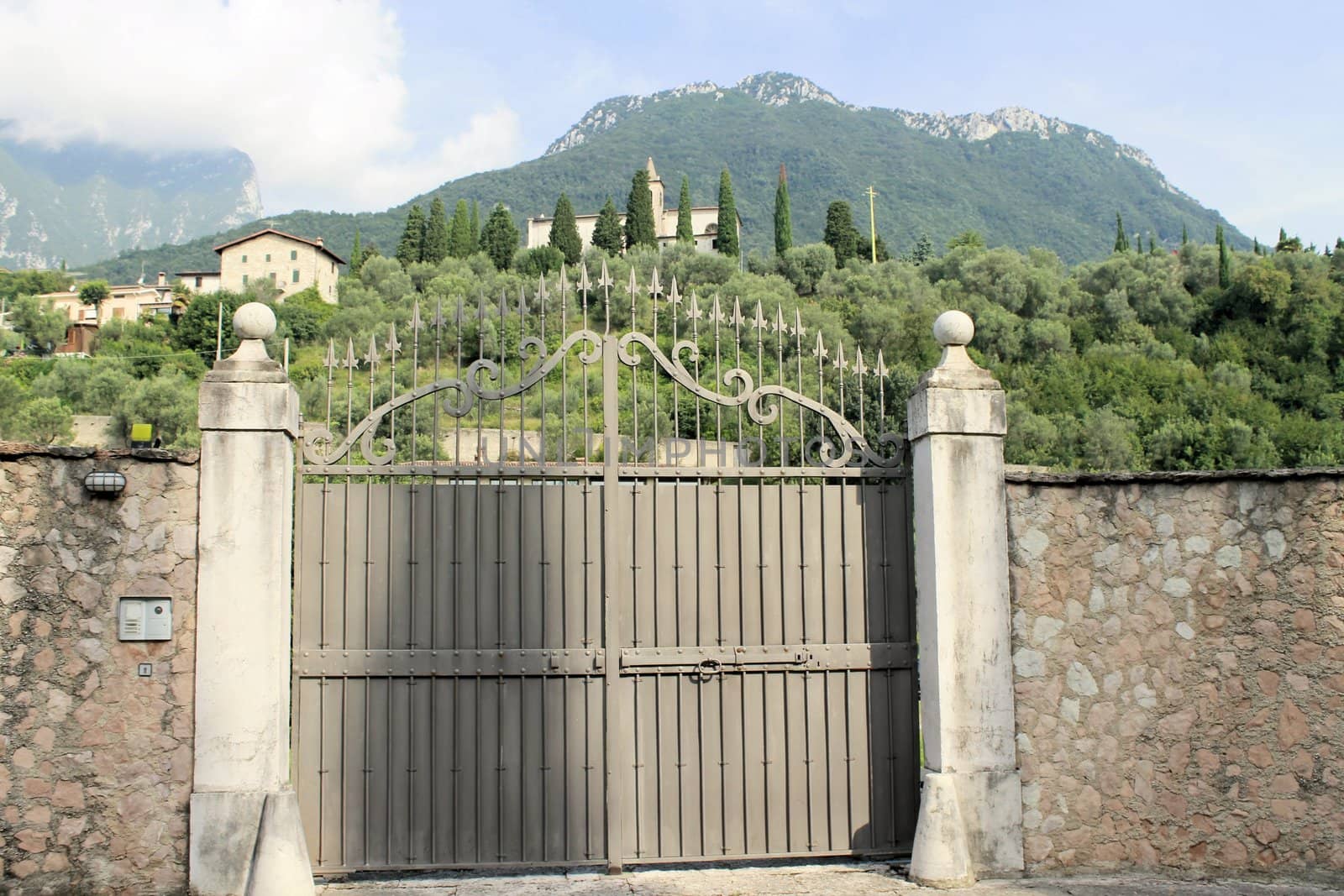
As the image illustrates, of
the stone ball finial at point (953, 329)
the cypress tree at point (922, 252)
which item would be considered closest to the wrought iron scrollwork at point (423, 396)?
the stone ball finial at point (953, 329)

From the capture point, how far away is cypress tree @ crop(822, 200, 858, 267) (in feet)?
258

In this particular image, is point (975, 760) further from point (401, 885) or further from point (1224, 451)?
point (1224, 451)

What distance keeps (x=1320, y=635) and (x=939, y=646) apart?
2054mm

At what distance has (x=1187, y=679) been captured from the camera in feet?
21.2

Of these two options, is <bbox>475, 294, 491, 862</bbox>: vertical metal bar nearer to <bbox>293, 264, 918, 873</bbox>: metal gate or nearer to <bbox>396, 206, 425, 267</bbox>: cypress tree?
<bbox>293, 264, 918, 873</bbox>: metal gate

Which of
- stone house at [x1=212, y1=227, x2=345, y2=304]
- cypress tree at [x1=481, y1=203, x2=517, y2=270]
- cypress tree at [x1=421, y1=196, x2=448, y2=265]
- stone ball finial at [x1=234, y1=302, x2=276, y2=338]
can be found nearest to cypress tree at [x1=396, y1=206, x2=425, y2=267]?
cypress tree at [x1=421, y1=196, x2=448, y2=265]

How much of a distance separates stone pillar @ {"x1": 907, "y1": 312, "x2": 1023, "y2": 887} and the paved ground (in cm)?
23

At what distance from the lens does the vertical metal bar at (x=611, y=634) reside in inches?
247

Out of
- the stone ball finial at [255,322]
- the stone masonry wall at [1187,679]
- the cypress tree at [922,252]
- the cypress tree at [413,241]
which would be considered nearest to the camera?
the stone ball finial at [255,322]

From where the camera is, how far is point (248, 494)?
6039 millimetres

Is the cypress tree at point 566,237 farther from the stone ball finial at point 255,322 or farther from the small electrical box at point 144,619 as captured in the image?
the small electrical box at point 144,619

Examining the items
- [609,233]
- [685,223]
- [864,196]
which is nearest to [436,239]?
[609,233]

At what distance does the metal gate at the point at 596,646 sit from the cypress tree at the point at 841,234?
72887 mm

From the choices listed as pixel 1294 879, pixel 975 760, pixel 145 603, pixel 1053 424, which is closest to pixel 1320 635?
pixel 1294 879
